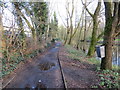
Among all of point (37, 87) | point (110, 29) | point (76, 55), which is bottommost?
point (37, 87)

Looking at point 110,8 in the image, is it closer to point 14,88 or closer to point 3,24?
point 14,88

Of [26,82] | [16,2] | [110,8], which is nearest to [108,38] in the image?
[110,8]

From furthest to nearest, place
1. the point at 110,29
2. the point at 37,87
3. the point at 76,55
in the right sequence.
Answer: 1. the point at 76,55
2. the point at 110,29
3. the point at 37,87

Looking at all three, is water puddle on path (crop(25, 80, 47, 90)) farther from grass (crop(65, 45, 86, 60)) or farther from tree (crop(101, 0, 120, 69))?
grass (crop(65, 45, 86, 60))

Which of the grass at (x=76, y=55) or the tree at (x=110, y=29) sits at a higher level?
the tree at (x=110, y=29)

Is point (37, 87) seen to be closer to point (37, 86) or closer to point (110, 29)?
point (37, 86)

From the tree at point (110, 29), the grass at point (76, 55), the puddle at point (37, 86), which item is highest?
the tree at point (110, 29)

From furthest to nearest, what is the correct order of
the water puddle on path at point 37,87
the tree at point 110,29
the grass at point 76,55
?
1. the grass at point 76,55
2. the tree at point 110,29
3. the water puddle on path at point 37,87

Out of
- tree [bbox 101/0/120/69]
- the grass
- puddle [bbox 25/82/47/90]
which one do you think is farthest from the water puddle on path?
the grass

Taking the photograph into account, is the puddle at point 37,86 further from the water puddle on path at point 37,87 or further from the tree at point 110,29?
the tree at point 110,29

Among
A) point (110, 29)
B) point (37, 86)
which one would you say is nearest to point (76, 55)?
point (110, 29)

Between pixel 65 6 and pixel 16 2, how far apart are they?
43.6ft

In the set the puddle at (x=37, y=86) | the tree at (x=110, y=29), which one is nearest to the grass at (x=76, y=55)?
the tree at (x=110, y=29)

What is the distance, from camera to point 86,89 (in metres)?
3.33
